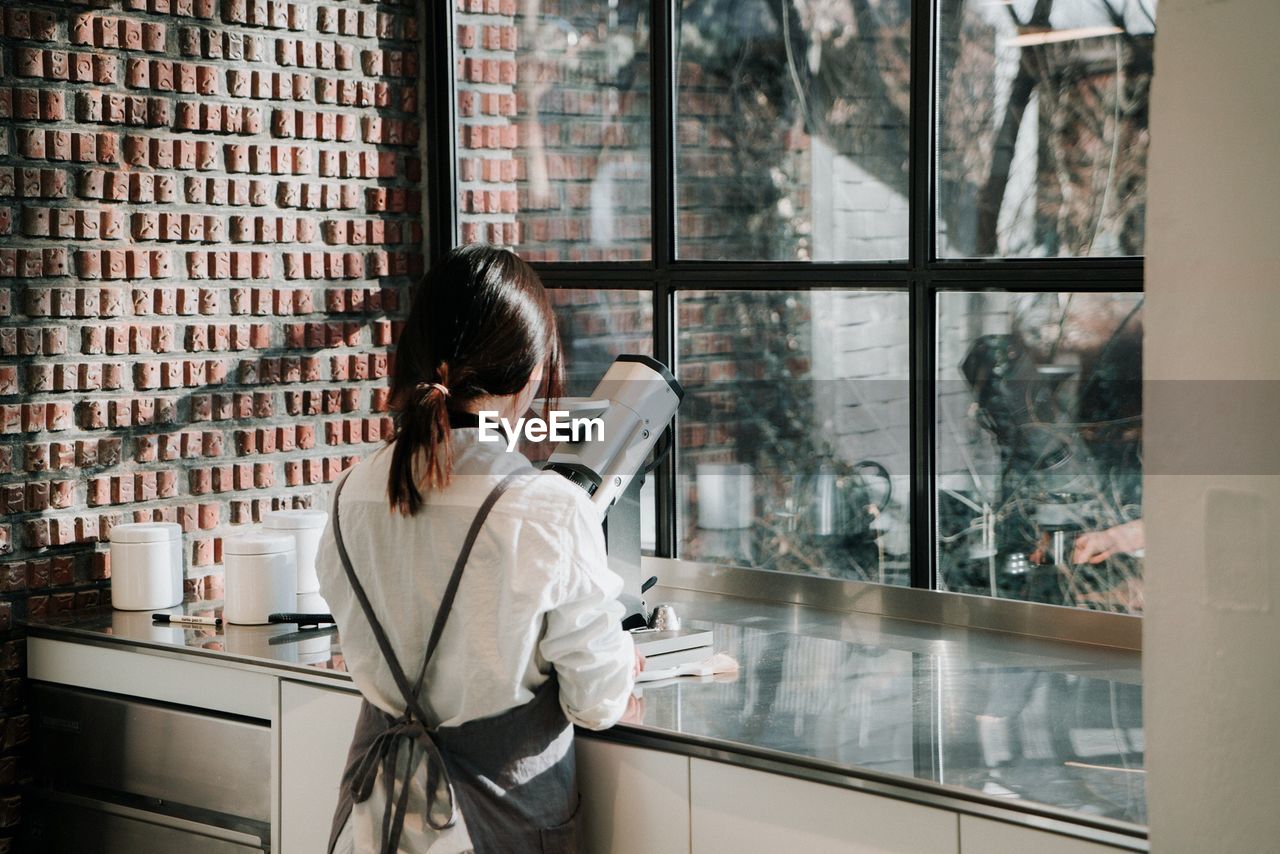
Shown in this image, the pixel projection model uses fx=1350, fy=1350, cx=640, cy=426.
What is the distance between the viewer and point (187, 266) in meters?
2.80

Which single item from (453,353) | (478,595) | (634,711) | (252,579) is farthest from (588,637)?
(252,579)

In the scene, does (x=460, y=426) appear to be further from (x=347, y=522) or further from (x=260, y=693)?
(x=260, y=693)

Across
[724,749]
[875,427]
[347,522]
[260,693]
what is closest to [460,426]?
[347,522]

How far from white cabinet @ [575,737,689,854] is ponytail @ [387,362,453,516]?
0.53 meters

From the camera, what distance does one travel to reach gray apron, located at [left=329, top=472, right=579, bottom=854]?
1.80 meters

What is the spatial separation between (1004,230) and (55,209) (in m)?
1.82

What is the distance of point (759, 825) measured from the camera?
186 cm

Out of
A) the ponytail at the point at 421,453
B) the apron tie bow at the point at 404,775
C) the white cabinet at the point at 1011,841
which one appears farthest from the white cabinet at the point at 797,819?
the ponytail at the point at 421,453

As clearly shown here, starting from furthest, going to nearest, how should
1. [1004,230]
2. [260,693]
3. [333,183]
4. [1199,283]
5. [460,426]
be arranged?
1. [333,183]
2. [1004,230]
3. [260,693]
4. [460,426]
5. [1199,283]

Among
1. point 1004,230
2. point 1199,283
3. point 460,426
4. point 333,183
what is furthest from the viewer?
point 333,183

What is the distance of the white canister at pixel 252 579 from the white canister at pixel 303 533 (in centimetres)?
11

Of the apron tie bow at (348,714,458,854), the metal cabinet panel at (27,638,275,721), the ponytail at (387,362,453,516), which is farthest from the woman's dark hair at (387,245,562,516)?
the metal cabinet panel at (27,638,275,721)

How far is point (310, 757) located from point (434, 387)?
0.90m

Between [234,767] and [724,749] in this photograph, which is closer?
[724,749]
